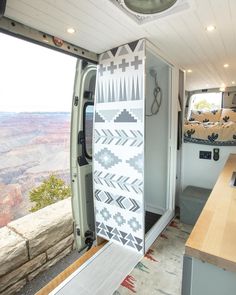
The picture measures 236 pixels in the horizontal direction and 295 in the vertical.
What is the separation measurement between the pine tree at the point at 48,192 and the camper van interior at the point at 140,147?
14.1 inches

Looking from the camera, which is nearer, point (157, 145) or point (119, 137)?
point (119, 137)

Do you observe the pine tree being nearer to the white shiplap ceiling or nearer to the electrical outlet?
the white shiplap ceiling

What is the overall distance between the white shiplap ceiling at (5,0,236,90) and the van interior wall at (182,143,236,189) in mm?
1199

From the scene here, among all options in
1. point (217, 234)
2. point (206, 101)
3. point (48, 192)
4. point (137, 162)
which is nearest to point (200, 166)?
point (137, 162)

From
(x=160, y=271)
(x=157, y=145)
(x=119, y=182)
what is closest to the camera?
(x=160, y=271)

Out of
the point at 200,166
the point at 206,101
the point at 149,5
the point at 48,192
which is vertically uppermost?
the point at 149,5

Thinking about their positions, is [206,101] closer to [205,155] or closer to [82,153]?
[205,155]

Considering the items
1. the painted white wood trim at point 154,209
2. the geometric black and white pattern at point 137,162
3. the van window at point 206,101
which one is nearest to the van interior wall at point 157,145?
the painted white wood trim at point 154,209

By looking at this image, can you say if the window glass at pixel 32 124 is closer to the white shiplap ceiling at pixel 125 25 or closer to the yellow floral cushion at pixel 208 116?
the white shiplap ceiling at pixel 125 25

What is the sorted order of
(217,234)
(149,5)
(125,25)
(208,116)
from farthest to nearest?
1. (208,116)
2. (125,25)
3. (149,5)
4. (217,234)

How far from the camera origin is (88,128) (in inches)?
95.2

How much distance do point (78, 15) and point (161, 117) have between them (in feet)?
5.86

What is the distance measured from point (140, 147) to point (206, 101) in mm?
3903

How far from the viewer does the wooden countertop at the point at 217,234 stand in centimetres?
74
